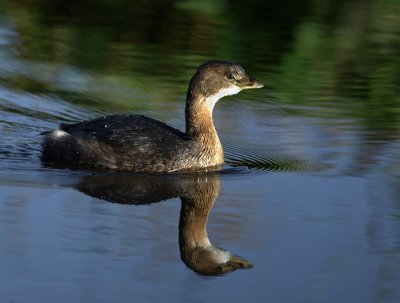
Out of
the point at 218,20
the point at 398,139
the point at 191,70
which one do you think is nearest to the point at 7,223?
the point at 398,139

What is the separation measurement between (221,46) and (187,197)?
18.2 feet

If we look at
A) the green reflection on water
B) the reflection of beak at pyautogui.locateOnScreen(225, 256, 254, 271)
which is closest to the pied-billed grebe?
the green reflection on water

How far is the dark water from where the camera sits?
724 centimetres

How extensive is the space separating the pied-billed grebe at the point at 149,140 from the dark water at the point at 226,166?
24 centimetres

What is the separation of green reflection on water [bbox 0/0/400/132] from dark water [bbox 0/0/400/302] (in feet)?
0.11

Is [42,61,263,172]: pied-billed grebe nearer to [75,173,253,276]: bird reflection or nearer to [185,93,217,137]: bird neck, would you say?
[185,93,217,137]: bird neck

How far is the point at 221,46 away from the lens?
1463cm

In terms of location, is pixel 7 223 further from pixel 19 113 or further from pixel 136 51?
pixel 136 51

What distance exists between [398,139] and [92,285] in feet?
16.2

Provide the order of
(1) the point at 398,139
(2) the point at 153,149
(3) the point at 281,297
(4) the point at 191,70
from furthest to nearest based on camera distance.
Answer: (4) the point at 191,70 < (1) the point at 398,139 < (2) the point at 153,149 < (3) the point at 281,297

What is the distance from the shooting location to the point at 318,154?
35.0 ft

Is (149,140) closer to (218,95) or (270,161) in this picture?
(218,95)

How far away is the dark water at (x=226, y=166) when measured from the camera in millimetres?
7242

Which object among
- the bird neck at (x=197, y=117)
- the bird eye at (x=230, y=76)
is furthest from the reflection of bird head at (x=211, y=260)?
the bird eye at (x=230, y=76)
